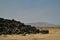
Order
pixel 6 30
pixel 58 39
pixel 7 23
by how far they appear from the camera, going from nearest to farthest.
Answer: pixel 58 39 < pixel 6 30 < pixel 7 23

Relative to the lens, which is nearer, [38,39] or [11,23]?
[38,39]

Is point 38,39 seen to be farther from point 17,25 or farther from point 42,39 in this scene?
point 17,25

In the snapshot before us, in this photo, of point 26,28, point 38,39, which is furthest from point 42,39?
point 26,28

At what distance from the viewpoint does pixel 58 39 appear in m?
23.9

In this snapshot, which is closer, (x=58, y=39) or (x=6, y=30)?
(x=58, y=39)

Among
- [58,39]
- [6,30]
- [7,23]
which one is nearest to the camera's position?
[58,39]

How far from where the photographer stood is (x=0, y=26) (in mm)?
35000

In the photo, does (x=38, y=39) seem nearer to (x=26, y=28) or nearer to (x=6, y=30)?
(x=6, y=30)

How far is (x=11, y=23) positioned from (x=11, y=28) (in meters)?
2.17

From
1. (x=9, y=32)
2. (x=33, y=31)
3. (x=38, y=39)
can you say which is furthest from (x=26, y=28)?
(x=38, y=39)

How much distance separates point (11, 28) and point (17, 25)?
2264 mm

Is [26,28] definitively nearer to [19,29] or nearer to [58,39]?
[19,29]

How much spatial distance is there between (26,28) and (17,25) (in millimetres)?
1694

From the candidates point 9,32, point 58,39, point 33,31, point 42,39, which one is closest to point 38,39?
point 42,39
